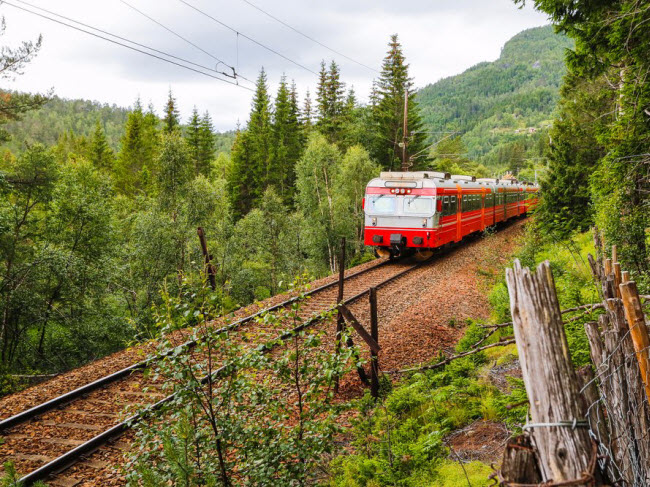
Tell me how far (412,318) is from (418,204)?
21.9 ft

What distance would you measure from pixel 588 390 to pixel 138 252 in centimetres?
2095

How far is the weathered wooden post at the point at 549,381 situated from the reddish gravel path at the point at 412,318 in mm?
3469

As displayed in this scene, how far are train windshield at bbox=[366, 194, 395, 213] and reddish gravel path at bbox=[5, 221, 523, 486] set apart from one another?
2.58 metres

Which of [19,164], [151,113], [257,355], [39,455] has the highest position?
[151,113]

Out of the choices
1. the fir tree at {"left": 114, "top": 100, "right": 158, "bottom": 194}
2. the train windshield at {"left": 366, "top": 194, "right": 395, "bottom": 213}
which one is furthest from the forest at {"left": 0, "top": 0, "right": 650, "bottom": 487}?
the train windshield at {"left": 366, "top": 194, "right": 395, "bottom": 213}

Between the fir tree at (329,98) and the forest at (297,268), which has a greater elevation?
the fir tree at (329,98)

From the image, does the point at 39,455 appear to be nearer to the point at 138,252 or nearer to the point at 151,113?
the point at 138,252

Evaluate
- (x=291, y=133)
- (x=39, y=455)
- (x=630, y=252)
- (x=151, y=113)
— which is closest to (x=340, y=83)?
(x=291, y=133)

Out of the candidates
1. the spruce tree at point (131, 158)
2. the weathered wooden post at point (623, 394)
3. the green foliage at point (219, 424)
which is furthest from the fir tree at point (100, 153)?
the weathered wooden post at point (623, 394)

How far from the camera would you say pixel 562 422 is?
1.74 metres

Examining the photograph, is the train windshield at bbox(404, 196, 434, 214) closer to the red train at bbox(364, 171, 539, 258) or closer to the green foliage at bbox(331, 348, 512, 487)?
the red train at bbox(364, 171, 539, 258)

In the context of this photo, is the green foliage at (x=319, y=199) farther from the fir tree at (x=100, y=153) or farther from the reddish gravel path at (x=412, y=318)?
the fir tree at (x=100, y=153)

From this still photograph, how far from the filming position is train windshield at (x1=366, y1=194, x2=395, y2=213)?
1744cm

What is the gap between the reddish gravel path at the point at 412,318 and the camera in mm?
5674
